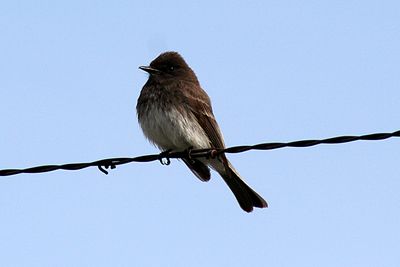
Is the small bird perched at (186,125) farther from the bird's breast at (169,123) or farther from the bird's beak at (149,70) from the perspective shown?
the bird's beak at (149,70)

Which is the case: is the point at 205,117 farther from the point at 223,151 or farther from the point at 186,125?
the point at 223,151

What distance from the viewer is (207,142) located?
9875 mm

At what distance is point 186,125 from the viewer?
31.6ft

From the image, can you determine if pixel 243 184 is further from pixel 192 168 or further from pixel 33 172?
pixel 33 172

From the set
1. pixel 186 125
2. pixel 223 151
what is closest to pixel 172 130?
pixel 186 125

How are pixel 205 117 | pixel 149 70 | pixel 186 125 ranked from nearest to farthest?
pixel 186 125 < pixel 205 117 < pixel 149 70

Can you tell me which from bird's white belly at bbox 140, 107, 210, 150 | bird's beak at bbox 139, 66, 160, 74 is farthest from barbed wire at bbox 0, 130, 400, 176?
bird's beak at bbox 139, 66, 160, 74

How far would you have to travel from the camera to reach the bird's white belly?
376 inches

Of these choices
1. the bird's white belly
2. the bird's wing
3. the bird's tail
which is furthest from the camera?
the bird's wing

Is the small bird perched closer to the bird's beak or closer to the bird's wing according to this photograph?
the bird's wing

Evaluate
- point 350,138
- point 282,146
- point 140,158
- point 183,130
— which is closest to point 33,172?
point 140,158

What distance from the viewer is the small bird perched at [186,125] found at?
9.60m

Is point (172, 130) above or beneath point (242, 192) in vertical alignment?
above

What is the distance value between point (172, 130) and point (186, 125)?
19 centimetres
